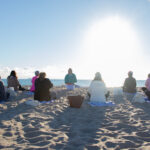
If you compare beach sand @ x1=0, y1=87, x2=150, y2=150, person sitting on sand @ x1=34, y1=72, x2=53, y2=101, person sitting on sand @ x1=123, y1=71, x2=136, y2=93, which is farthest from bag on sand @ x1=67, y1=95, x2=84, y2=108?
person sitting on sand @ x1=123, y1=71, x2=136, y2=93

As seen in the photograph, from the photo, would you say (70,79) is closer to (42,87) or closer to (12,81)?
(12,81)

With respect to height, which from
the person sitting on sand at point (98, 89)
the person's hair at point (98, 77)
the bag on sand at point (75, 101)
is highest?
the person's hair at point (98, 77)

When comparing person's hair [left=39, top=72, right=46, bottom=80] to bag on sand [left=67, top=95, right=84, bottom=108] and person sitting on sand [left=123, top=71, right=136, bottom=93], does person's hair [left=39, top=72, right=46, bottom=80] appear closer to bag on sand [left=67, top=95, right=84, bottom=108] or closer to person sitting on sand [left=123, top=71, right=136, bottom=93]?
bag on sand [left=67, top=95, right=84, bottom=108]

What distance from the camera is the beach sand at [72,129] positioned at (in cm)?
355

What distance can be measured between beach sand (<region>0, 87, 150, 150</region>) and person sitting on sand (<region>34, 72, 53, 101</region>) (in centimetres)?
139

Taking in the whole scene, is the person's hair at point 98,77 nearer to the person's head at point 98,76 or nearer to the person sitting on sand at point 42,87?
the person's head at point 98,76

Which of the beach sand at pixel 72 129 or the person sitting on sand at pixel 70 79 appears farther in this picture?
the person sitting on sand at pixel 70 79

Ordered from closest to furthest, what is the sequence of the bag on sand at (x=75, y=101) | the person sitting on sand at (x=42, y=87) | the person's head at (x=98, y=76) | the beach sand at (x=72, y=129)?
the beach sand at (x=72, y=129)
the bag on sand at (x=75, y=101)
the person's head at (x=98, y=76)
the person sitting on sand at (x=42, y=87)

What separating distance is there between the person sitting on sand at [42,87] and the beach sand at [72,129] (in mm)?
1393

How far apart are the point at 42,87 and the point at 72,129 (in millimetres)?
3533

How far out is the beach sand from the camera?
3547mm

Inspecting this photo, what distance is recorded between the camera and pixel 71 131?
14.2ft

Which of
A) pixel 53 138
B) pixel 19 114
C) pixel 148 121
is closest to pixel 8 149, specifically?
pixel 53 138

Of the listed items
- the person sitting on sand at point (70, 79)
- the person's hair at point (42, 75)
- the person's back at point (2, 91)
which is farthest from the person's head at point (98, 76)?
the person sitting on sand at point (70, 79)
